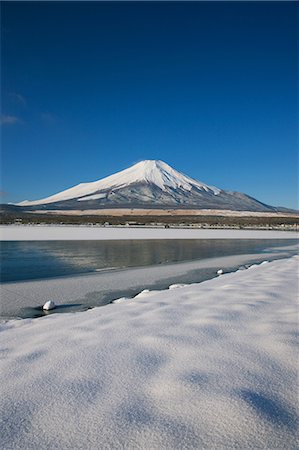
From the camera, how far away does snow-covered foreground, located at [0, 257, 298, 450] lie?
1695mm

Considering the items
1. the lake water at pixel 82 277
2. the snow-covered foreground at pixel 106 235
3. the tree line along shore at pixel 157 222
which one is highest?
the tree line along shore at pixel 157 222

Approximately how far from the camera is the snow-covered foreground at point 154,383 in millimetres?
1695

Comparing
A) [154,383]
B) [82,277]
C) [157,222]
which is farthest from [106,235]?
[157,222]

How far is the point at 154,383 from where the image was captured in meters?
2.19

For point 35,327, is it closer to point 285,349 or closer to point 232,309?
point 232,309

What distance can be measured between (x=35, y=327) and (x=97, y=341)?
1.36 m

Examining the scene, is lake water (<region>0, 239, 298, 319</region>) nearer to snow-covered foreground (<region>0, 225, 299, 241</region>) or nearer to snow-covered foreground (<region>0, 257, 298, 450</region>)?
snow-covered foreground (<region>0, 257, 298, 450</region>)

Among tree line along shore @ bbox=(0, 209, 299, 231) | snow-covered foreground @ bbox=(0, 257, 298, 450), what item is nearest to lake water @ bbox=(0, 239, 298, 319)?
snow-covered foreground @ bbox=(0, 257, 298, 450)

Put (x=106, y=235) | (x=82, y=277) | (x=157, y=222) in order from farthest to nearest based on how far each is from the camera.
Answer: (x=157, y=222) < (x=106, y=235) < (x=82, y=277)

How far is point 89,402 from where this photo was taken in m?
1.99

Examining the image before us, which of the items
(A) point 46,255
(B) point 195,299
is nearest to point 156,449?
(B) point 195,299

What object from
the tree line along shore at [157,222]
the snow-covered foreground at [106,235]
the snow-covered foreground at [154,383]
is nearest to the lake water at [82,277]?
the snow-covered foreground at [154,383]

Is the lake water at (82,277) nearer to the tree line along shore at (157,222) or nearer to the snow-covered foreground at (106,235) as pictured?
the snow-covered foreground at (106,235)

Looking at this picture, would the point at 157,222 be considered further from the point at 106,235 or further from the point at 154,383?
the point at 154,383
